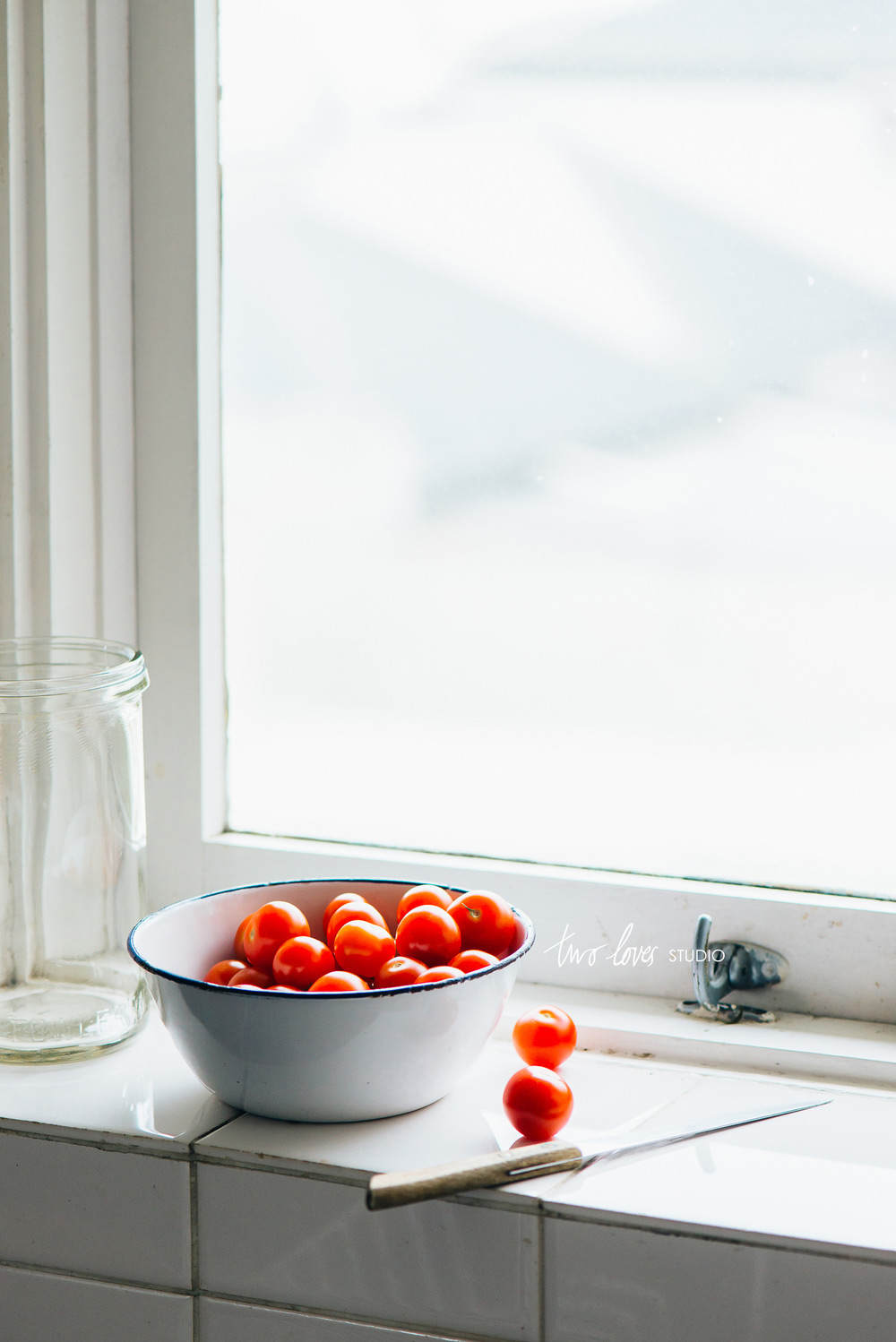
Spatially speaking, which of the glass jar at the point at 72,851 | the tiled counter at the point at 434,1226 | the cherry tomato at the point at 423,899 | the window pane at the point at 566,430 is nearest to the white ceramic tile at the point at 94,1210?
the tiled counter at the point at 434,1226

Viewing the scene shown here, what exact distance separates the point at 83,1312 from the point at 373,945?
28 centimetres

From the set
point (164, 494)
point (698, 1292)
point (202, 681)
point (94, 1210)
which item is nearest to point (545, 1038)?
point (698, 1292)

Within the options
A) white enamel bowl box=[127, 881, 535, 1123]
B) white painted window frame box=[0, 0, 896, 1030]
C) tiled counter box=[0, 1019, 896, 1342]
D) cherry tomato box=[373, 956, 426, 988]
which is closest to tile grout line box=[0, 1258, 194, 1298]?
tiled counter box=[0, 1019, 896, 1342]

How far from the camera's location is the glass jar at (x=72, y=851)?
89cm

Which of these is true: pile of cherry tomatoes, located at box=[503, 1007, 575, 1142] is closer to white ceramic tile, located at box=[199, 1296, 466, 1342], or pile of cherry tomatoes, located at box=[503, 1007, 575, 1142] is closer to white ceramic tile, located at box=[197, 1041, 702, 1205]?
white ceramic tile, located at box=[197, 1041, 702, 1205]

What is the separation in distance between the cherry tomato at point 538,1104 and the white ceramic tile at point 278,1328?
0.12 meters

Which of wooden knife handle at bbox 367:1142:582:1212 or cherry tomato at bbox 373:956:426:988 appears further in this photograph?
cherry tomato at bbox 373:956:426:988

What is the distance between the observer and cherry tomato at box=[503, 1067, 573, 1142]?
0.73 meters

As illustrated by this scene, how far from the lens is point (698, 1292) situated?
0.66m

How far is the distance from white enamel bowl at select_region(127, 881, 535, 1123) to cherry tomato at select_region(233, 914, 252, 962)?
7 cm

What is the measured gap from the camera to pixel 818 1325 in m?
0.65

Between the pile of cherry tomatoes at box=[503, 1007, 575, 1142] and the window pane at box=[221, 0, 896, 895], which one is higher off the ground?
the window pane at box=[221, 0, 896, 895]

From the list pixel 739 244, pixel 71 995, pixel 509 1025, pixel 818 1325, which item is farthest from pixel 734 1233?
pixel 739 244

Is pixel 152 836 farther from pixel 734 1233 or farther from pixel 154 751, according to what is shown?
pixel 734 1233
